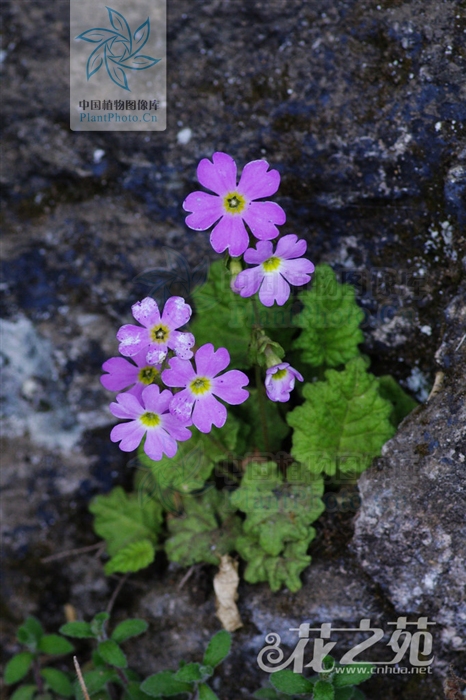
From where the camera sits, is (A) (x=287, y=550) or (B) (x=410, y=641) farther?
(A) (x=287, y=550)

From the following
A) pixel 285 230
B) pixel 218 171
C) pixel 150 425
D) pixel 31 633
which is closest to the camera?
pixel 218 171

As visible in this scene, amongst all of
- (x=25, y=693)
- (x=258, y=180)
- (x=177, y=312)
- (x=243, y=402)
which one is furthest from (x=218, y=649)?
(x=258, y=180)

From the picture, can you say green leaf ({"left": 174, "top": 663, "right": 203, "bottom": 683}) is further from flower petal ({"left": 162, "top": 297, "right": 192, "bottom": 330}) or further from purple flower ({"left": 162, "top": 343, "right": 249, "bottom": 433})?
flower petal ({"left": 162, "top": 297, "right": 192, "bottom": 330})

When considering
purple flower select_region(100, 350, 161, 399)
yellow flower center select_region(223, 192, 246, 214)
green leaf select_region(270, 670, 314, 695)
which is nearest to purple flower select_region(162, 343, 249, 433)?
purple flower select_region(100, 350, 161, 399)

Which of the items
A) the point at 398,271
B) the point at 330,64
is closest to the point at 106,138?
the point at 330,64

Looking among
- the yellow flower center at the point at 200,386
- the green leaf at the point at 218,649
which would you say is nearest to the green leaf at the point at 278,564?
the green leaf at the point at 218,649

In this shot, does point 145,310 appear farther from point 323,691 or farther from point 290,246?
point 323,691

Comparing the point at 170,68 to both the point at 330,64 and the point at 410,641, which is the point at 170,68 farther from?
the point at 410,641

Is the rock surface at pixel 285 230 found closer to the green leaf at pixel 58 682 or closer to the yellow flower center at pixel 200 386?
the green leaf at pixel 58 682
